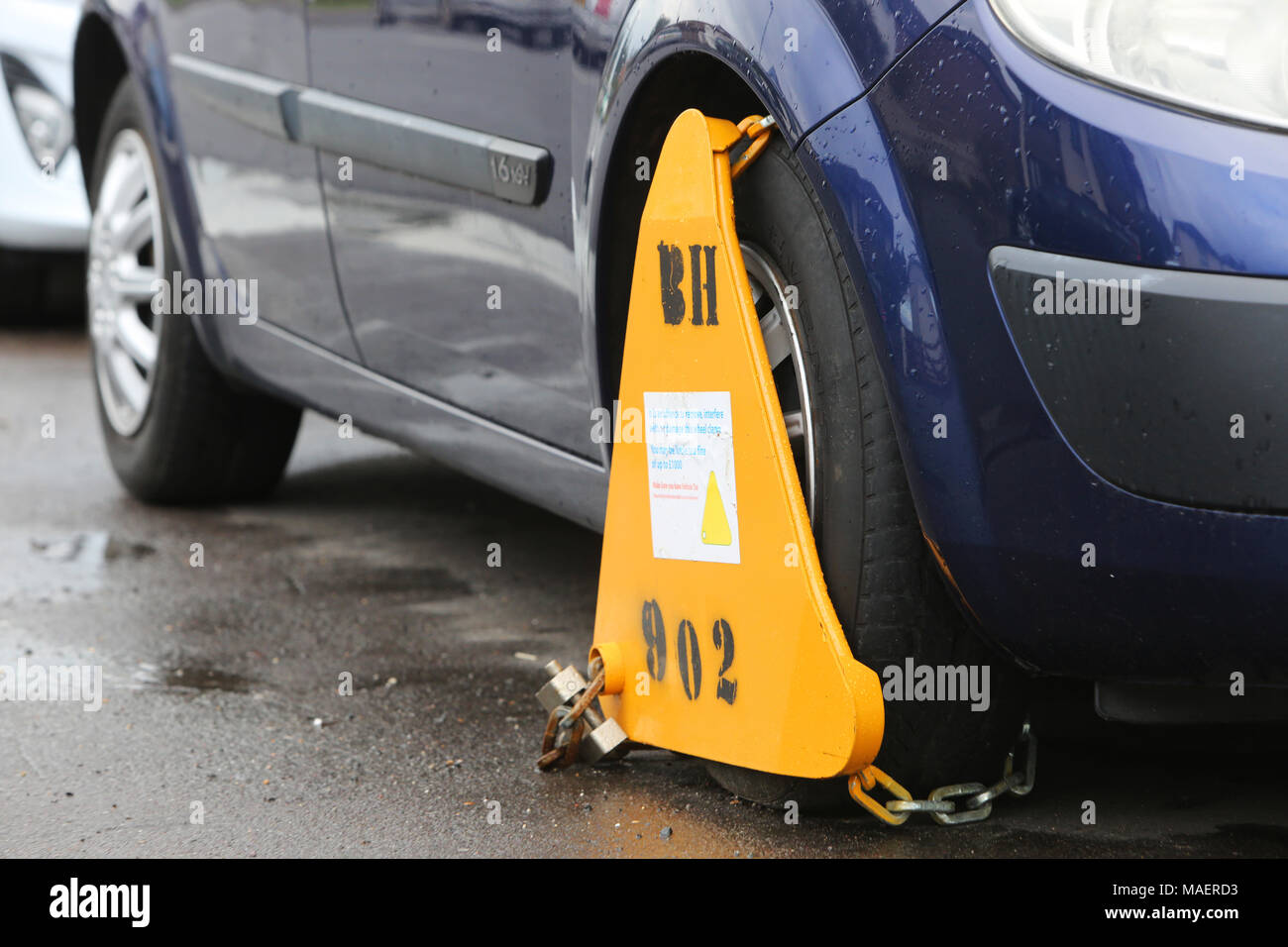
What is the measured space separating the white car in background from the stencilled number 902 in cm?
482

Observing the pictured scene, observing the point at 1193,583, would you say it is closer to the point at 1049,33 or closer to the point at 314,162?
the point at 1049,33

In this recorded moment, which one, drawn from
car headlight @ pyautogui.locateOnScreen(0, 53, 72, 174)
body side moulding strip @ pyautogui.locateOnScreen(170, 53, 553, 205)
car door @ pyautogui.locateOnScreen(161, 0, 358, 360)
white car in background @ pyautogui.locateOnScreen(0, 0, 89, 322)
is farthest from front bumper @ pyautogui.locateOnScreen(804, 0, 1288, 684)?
car headlight @ pyautogui.locateOnScreen(0, 53, 72, 174)

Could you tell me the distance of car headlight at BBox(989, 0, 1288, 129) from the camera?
1589mm

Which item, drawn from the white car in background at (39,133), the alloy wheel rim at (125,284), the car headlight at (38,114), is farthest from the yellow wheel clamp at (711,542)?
the car headlight at (38,114)

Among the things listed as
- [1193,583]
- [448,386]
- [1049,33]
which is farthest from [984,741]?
[448,386]

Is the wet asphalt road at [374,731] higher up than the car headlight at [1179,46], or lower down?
lower down

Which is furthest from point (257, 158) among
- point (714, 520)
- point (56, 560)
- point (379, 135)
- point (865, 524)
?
point (865, 524)

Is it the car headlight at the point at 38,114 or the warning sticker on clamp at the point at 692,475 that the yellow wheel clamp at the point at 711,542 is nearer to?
the warning sticker on clamp at the point at 692,475

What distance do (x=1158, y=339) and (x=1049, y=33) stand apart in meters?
0.31

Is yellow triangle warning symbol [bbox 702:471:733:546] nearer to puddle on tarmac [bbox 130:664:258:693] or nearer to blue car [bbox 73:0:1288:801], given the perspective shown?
blue car [bbox 73:0:1288:801]

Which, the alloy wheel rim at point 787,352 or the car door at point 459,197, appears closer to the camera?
the alloy wheel rim at point 787,352

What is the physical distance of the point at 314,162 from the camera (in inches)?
122

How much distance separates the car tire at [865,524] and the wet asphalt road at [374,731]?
0.13 meters

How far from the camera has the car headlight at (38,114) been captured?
21.2ft
